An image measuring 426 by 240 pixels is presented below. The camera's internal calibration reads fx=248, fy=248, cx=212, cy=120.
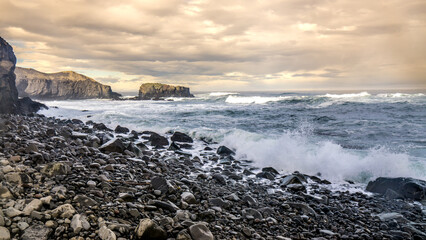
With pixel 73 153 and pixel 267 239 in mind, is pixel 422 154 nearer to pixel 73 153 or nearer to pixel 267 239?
pixel 267 239

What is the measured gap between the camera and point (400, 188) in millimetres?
4992

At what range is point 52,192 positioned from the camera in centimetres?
287

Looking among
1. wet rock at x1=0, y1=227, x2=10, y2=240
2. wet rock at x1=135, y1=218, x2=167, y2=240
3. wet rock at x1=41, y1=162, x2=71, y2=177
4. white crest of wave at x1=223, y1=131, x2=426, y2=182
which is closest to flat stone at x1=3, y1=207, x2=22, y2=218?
wet rock at x1=0, y1=227, x2=10, y2=240

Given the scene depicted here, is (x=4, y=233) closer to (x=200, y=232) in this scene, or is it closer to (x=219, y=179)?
(x=200, y=232)

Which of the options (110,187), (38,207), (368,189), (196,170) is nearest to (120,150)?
(196,170)

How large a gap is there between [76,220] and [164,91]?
73018mm

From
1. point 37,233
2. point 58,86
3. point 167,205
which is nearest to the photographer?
point 37,233

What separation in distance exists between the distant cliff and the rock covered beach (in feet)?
231

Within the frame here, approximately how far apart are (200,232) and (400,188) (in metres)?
4.58

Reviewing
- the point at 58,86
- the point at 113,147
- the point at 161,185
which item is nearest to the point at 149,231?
the point at 161,185

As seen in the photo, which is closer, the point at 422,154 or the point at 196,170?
the point at 196,170

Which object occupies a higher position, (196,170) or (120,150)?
(120,150)

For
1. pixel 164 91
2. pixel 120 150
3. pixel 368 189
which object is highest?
pixel 164 91

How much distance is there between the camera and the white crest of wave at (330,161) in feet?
20.1
